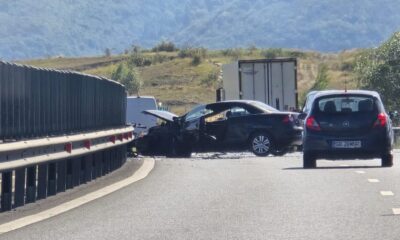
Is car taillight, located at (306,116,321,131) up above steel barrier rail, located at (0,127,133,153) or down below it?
above

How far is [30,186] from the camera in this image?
16438 millimetres

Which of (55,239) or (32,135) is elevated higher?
(32,135)

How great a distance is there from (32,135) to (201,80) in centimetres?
8936

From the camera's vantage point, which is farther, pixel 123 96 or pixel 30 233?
pixel 123 96

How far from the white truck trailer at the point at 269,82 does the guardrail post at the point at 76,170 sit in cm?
2152

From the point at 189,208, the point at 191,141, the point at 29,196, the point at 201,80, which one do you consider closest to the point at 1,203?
the point at 29,196

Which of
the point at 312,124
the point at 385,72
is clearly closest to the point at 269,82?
the point at 312,124

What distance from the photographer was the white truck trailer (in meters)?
40.4

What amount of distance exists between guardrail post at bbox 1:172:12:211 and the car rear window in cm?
1004

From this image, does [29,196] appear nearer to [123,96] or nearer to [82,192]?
[82,192]

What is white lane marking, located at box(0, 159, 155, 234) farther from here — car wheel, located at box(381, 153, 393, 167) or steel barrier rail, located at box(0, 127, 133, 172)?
car wheel, located at box(381, 153, 393, 167)

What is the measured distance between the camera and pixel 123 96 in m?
27.2

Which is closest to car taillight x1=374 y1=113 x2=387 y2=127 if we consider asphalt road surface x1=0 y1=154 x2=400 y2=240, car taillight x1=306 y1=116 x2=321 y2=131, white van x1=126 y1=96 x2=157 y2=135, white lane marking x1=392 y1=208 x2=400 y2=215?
car taillight x1=306 y1=116 x2=321 y2=131

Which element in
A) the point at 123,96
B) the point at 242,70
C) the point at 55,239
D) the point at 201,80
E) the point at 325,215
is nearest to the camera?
the point at 55,239
